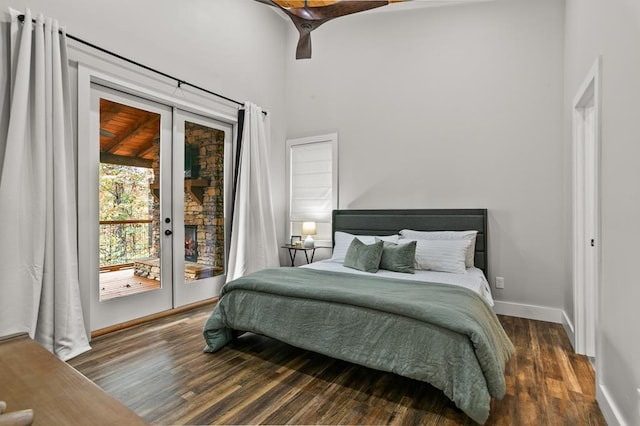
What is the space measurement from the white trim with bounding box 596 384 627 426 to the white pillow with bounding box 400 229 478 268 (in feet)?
5.25

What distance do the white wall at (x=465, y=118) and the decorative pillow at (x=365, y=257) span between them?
104cm

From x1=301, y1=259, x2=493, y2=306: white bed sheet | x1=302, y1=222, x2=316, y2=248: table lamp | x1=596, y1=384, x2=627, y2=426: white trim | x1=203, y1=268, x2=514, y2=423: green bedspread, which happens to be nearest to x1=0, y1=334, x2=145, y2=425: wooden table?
x1=203, y1=268, x2=514, y2=423: green bedspread

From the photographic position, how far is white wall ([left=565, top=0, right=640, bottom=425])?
5.00 ft

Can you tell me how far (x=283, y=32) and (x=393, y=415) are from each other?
5086 millimetres

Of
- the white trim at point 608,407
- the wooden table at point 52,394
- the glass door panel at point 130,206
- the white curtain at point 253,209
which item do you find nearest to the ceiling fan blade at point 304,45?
the white curtain at point 253,209

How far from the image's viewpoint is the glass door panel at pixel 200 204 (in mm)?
3807

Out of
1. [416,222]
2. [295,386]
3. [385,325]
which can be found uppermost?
[416,222]

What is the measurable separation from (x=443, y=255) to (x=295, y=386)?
190cm

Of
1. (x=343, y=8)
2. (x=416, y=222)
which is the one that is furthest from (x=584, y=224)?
(x=343, y=8)

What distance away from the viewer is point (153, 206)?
3584 millimetres

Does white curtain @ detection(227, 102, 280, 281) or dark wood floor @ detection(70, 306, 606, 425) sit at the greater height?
white curtain @ detection(227, 102, 280, 281)

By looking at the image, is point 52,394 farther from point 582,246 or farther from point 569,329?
point 569,329

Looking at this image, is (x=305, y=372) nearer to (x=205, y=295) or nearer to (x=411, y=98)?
(x=205, y=295)

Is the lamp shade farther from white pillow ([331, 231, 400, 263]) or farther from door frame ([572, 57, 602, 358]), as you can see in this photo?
door frame ([572, 57, 602, 358])
